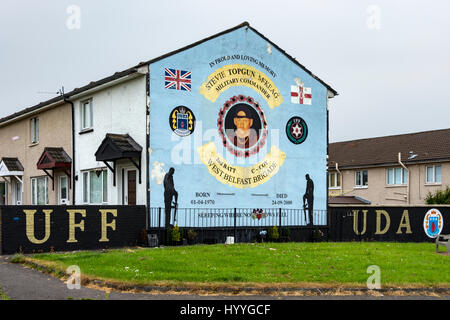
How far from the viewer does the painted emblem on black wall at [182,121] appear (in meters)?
18.9

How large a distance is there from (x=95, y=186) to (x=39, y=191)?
238 inches

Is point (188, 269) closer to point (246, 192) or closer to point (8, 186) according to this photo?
point (246, 192)

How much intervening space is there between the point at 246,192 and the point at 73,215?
6528 mm

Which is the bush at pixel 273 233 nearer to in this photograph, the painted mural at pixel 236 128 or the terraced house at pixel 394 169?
the painted mural at pixel 236 128

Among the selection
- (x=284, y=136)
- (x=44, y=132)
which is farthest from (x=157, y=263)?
(x=44, y=132)

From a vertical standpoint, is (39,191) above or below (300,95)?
below

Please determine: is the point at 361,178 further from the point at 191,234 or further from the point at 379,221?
the point at 191,234

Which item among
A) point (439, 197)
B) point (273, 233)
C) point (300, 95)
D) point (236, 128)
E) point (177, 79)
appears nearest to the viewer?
point (177, 79)

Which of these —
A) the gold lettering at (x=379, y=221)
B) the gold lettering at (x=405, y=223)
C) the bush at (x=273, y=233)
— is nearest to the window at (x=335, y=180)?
the gold lettering at (x=405, y=223)

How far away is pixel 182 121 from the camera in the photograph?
1917cm

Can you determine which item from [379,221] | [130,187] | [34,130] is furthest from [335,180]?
[130,187]

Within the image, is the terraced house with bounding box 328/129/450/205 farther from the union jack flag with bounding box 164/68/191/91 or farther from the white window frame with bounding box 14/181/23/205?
the union jack flag with bounding box 164/68/191/91

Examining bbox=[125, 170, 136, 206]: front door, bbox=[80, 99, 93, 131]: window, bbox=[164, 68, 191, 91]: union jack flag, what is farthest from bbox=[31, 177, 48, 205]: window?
bbox=[164, 68, 191, 91]: union jack flag

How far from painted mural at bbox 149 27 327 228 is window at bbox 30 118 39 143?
36.0 ft
